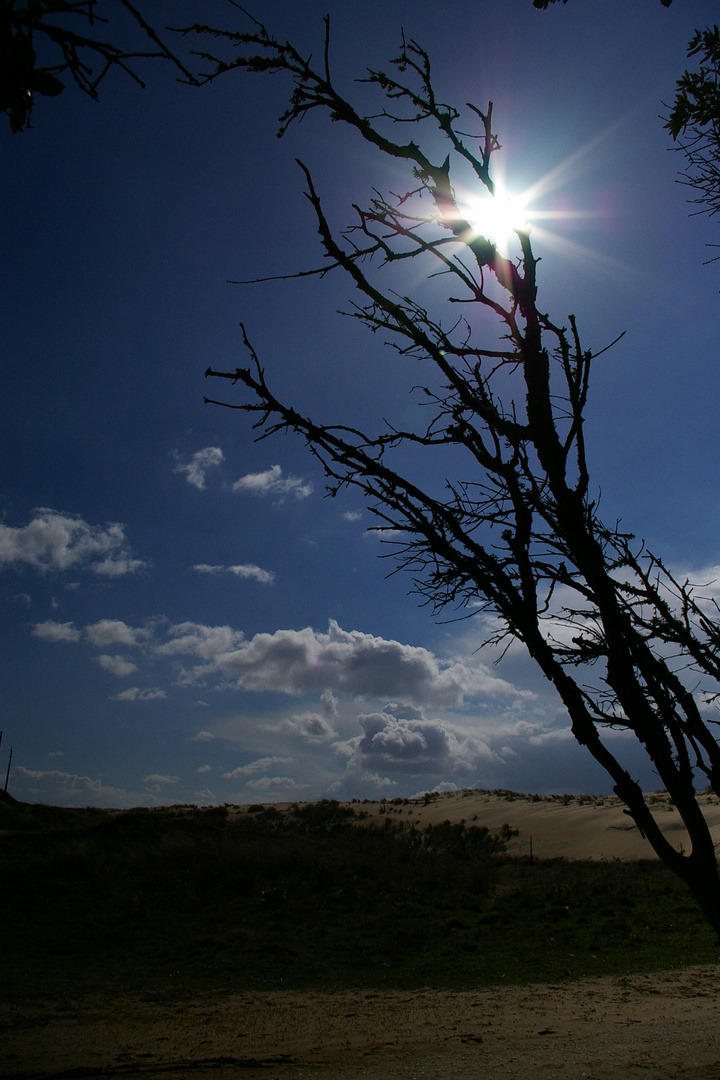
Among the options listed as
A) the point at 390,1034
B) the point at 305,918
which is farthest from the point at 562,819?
the point at 390,1034

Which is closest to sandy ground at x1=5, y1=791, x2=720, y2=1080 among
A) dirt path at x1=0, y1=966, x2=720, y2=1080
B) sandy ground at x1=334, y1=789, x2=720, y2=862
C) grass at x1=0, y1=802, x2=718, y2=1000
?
dirt path at x1=0, y1=966, x2=720, y2=1080

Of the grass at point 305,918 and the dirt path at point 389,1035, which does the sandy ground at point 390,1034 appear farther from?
the grass at point 305,918

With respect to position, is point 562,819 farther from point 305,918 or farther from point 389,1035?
point 389,1035

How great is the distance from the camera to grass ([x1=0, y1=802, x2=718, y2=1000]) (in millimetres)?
9664

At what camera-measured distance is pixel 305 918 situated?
13023 mm

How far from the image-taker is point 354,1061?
20.4ft

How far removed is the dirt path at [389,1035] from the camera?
230 inches

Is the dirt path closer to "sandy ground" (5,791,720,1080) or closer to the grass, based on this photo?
"sandy ground" (5,791,720,1080)

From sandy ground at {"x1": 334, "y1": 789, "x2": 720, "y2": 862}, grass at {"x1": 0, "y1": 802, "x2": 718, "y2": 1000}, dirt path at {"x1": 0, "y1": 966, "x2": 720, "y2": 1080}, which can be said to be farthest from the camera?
sandy ground at {"x1": 334, "y1": 789, "x2": 720, "y2": 862}

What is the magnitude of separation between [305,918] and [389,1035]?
21.7ft

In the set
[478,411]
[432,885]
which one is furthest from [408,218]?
[432,885]

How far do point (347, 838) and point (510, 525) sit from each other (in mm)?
26794

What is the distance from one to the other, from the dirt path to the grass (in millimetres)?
887

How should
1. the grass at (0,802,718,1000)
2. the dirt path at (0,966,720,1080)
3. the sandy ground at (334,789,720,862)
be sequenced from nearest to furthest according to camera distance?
the dirt path at (0,966,720,1080), the grass at (0,802,718,1000), the sandy ground at (334,789,720,862)
